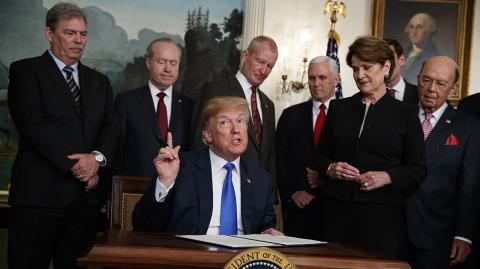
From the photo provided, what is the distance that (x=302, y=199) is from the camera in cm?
515

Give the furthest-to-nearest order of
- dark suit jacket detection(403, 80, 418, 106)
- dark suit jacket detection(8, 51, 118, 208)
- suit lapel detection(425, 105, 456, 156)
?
dark suit jacket detection(403, 80, 418, 106), suit lapel detection(425, 105, 456, 156), dark suit jacket detection(8, 51, 118, 208)

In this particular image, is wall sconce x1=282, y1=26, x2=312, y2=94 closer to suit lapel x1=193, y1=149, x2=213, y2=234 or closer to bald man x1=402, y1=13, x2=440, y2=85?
bald man x1=402, y1=13, x2=440, y2=85

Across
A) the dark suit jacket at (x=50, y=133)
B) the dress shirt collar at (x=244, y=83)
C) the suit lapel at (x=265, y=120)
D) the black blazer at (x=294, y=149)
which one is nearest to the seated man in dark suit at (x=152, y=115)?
the dark suit jacket at (x=50, y=133)

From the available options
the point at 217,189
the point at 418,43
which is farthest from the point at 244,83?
the point at 418,43

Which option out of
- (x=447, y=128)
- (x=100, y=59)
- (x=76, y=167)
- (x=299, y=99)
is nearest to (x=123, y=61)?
(x=100, y=59)

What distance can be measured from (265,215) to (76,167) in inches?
60.1

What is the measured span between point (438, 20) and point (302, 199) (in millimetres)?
3593

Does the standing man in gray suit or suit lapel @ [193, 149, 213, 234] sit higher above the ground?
the standing man in gray suit

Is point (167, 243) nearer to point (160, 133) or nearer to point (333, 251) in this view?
point (333, 251)

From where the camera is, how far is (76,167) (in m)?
4.44

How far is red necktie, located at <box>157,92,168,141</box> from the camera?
5177 millimetres

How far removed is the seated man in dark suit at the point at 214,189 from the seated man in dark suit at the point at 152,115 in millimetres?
1563

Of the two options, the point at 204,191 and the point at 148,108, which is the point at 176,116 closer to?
the point at 148,108

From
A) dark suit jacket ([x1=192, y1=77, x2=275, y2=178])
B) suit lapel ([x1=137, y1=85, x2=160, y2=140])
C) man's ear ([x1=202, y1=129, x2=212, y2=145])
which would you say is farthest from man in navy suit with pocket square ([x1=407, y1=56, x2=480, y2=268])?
suit lapel ([x1=137, y1=85, x2=160, y2=140])
